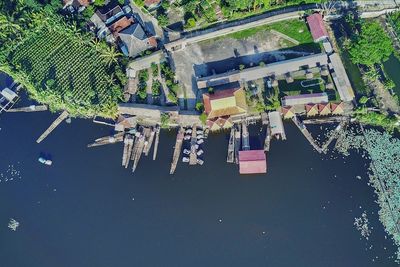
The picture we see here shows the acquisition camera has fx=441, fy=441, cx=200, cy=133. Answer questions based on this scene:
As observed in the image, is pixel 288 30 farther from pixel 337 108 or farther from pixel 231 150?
pixel 231 150

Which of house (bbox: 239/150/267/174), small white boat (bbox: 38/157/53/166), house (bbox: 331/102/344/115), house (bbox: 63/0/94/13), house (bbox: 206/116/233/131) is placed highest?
house (bbox: 63/0/94/13)

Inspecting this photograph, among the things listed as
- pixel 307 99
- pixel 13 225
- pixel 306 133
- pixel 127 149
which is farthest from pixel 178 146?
pixel 13 225

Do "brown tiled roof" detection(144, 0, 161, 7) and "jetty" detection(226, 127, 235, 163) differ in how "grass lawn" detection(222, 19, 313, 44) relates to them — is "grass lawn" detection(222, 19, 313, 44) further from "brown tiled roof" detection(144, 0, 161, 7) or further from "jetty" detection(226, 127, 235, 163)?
"jetty" detection(226, 127, 235, 163)

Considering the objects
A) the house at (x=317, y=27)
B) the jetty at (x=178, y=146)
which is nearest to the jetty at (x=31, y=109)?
the jetty at (x=178, y=146)

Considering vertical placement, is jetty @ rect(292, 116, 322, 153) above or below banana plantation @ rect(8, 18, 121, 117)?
below

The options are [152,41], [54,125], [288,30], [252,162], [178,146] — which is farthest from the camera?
[288,30]

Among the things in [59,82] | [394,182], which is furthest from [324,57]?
[59,82]

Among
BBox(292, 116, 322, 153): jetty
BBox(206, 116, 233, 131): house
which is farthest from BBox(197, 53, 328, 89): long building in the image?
BBox(292, 116, 322, 153): jetty

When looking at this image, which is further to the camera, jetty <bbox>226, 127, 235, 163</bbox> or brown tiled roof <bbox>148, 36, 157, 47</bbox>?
brown tiled roof <bbox>148, 36, 157, 47</bbox>
